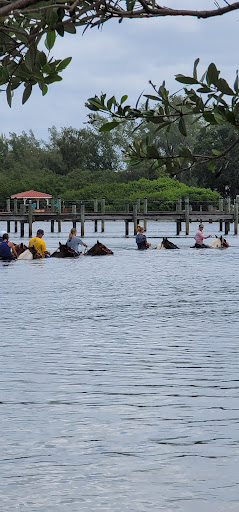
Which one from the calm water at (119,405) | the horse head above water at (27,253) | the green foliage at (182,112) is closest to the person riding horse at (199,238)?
the horse head above water at (27,253)

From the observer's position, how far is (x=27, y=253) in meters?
43.9

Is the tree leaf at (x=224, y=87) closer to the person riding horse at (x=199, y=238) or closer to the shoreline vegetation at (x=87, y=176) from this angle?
the person riding horse at (x=199, y=238)

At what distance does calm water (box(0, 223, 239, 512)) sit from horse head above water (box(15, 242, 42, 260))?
17699 millimetres

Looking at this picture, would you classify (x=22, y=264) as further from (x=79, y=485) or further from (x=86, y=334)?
(x=79, y=485)

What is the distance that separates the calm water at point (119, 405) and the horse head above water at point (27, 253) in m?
17.7

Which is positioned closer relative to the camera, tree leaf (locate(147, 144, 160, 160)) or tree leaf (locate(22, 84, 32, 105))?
tree leaf (locate(22, 84, 32, 105))

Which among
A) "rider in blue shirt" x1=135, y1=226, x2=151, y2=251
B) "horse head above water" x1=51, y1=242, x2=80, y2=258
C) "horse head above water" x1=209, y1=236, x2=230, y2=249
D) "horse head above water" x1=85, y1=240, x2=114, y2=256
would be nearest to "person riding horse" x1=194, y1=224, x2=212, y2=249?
"horse head above water" x1=209, y1=236, x2=230, y2=249

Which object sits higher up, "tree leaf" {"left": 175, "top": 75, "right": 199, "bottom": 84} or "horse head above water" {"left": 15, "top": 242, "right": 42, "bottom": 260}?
"tree leaf" {"left": 175, "top": 75, "right": 199, "bottom": 84}

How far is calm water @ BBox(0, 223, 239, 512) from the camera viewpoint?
827cm

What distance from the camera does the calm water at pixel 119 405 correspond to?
8.27m

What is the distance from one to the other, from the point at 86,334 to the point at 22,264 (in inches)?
917

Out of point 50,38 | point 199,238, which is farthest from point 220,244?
point 50,38

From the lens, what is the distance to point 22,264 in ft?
137

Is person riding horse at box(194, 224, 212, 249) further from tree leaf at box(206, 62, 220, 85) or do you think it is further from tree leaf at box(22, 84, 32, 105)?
tree leaf at box(22, 84, 32, 105)
